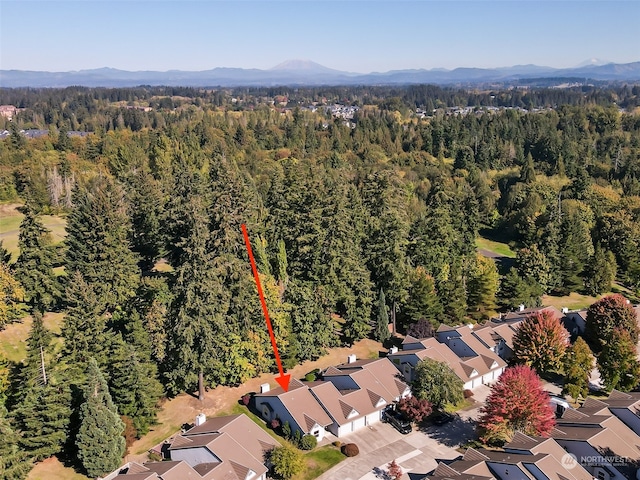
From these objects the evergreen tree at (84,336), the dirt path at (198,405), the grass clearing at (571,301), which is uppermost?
the evergreen tree at (84,336)

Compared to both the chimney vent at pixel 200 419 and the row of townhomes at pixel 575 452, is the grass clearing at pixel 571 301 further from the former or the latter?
the chimney vent at pixel 200 419

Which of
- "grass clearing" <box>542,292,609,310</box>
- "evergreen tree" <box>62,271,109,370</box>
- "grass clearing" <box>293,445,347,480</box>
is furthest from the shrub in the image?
"grass clearing" <box>542,292,609,310</box>

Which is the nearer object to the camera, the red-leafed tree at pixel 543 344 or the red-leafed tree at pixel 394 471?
the red-leafed tree at pixel 394 471

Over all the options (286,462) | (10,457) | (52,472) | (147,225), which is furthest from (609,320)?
(147,225)

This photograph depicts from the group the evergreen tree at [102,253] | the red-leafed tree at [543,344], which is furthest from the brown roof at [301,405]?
the evergreen tree at [102,253]

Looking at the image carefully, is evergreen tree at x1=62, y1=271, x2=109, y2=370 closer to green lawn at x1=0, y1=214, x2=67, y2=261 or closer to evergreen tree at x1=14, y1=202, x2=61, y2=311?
evergreen tree at x1=14, y1=202, x2=61, y2=311

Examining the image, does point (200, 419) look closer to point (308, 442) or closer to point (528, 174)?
point (308, 442)

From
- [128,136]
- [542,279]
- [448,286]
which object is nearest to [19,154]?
[128,136]
